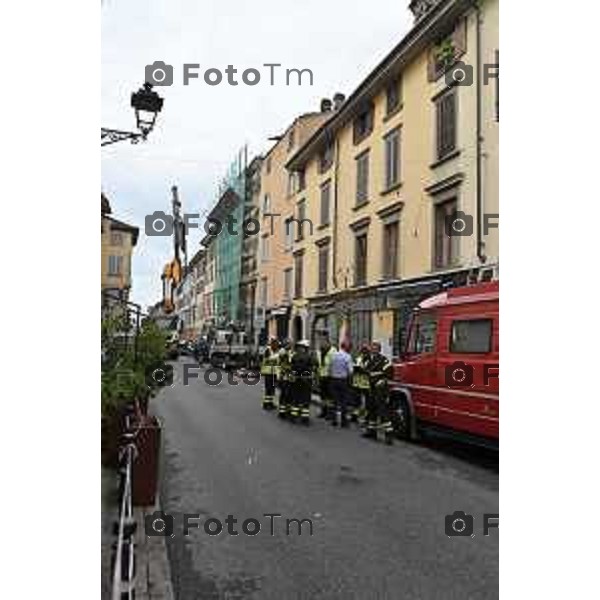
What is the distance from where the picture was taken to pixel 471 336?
871 cm

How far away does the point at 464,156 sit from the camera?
35.6 ft

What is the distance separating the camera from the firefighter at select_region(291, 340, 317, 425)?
480 inches

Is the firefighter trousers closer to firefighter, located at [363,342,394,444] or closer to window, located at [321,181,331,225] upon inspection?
firefighter, located at [363,342,394,444]

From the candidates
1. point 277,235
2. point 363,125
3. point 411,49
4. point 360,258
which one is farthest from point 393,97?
point 277,235

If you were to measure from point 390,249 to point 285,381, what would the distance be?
2.60 m

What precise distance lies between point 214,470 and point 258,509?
178 centimetres

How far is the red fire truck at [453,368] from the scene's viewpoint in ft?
27.4

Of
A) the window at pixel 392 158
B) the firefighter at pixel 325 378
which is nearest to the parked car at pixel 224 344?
the firefighter at pixel 325 378

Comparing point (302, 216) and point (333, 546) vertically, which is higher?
point (302, 216)

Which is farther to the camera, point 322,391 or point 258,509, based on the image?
point 322,391

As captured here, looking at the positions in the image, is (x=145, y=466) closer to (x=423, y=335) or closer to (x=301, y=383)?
(x=423, y=335)

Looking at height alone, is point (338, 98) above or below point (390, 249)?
above
